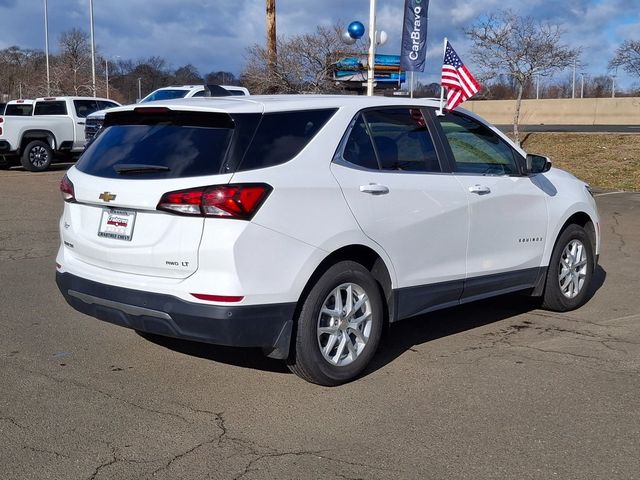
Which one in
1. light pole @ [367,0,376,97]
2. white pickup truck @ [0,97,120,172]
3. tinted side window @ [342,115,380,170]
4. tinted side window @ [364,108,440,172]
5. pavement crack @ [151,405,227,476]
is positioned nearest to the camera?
Answer: pavement crack @ [151,405,227,476]

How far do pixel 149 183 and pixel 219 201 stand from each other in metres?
0.50

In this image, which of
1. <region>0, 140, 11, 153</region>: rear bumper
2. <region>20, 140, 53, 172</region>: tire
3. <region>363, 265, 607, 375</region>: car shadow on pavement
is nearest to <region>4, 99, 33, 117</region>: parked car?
<region>20, 140, 53, 172</region>: tire

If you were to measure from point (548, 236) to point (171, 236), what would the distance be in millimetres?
3464

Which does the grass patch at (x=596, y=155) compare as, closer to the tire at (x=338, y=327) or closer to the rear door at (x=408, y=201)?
the rear door at (x=408, y=201)

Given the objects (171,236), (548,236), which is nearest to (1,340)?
(171,236)

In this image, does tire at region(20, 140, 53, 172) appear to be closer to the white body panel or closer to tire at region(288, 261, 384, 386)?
the white body panel

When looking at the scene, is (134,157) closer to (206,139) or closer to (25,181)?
(206,139)

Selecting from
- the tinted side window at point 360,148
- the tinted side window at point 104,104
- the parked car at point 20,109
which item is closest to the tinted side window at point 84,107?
the tinted side window at point 104,104

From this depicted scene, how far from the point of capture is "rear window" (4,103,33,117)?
2098 cm

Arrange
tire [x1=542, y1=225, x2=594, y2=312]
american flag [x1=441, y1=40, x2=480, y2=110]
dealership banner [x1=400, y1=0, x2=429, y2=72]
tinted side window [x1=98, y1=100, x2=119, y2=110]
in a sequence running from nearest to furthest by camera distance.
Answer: tire [x1=542, y1=225, x2=594, y2=312] < american flag [x1=441, y1=40, x2=480, y2=110] < dealership banner [x1=400, y1=0, x2=429, y2=72] < tinted side window [x1=98, y1=100, x2=119, y2=110]

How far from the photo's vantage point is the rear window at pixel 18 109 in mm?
20984

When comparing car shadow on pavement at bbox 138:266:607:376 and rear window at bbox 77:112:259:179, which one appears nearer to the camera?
rear window at bbox 77:112:259:179

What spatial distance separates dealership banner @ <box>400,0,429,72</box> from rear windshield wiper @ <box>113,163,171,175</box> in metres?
14.0

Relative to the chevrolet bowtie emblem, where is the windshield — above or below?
above
